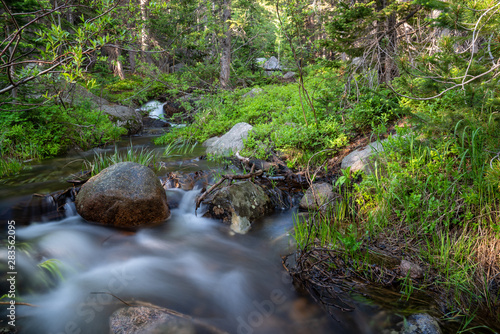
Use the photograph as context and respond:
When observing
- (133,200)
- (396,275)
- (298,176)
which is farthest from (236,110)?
(396,275)

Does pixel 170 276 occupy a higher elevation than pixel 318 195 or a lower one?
lower

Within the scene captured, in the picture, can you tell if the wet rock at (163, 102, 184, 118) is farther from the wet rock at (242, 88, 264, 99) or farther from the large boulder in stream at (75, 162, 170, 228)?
the large boulder in stream at (75, 162, 170, 228)

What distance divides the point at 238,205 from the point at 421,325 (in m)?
2.93

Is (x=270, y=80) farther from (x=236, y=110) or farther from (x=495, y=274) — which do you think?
(x=495, y=274)

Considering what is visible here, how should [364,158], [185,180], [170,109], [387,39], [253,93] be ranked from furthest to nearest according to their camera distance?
1. [170,109]
2. [253,93]
3. [185,180]
4. [387,39]
5. [364,158]

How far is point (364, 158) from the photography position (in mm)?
4797

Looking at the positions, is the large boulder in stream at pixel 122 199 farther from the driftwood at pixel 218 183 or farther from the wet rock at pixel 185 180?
the wet rock at pixel 185 180

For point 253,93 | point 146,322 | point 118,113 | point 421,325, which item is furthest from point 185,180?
point 118,113

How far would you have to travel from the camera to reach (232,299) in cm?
309

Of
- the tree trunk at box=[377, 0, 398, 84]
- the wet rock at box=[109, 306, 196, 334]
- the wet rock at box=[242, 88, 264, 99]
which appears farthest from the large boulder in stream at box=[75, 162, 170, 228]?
the wet rock at box=[242, 88, 264, 99]

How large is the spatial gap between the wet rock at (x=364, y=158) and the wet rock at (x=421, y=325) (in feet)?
7.16

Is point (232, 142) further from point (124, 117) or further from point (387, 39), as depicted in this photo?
point (124, 117)

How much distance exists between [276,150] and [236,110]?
494 cm

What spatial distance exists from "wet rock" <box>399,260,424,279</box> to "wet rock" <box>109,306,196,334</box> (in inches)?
87.8
